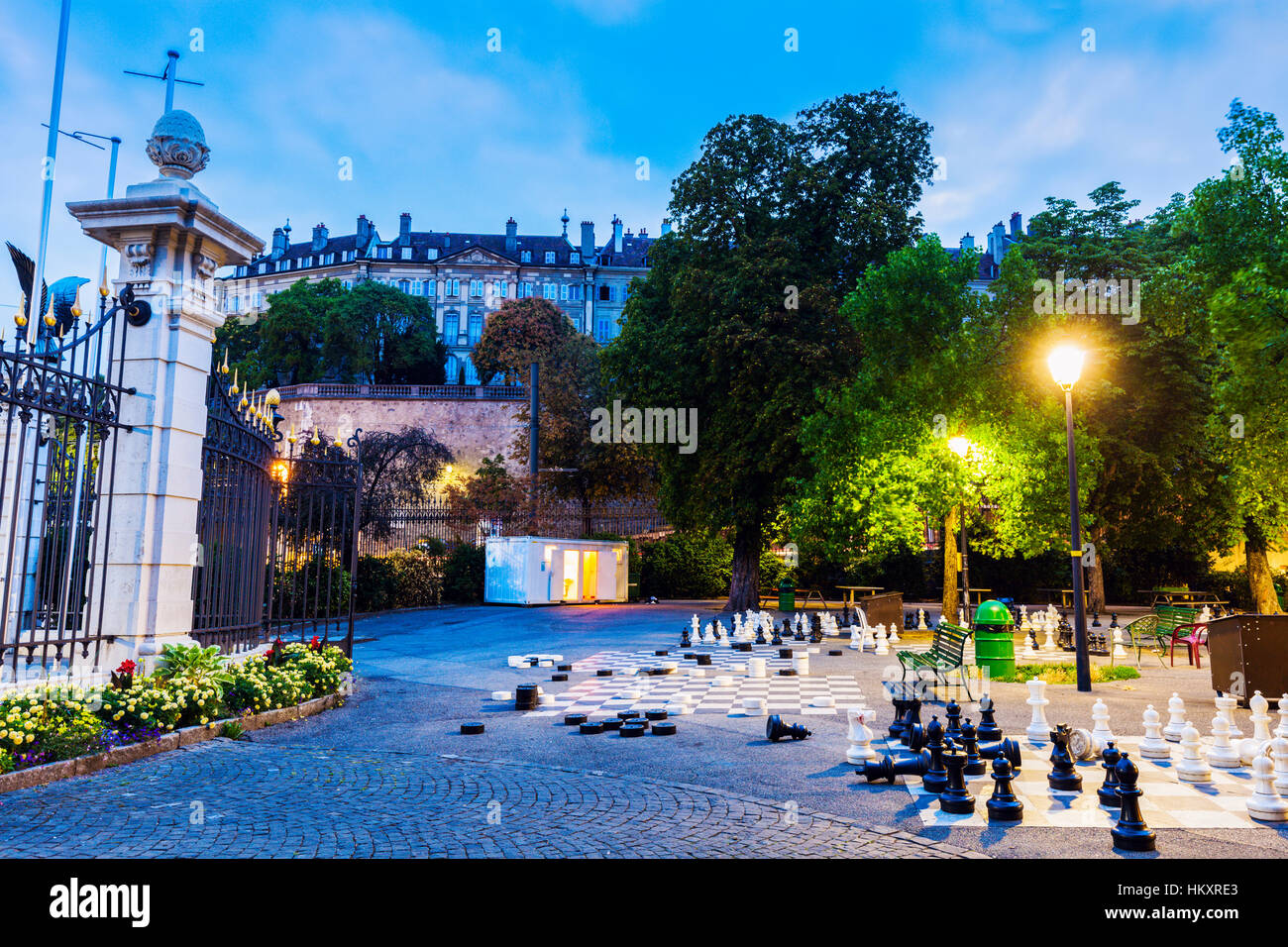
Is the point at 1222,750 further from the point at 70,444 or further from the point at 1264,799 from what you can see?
the point at 70,444

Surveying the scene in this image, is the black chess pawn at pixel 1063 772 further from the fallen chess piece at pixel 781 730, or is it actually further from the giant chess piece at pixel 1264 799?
the fallen chess piece at pixel 781 730

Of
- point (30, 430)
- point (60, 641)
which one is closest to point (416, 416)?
point (30, 430)

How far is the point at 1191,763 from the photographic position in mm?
6527

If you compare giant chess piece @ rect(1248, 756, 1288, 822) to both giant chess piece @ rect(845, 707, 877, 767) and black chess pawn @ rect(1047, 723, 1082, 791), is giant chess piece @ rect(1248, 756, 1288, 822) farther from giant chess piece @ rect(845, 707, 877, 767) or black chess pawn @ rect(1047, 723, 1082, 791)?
giant chess piece @ rect(845, 707, 877, 767)

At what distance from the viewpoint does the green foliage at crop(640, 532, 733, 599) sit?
3872cm

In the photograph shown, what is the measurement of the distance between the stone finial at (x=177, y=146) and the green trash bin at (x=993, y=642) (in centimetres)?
1227

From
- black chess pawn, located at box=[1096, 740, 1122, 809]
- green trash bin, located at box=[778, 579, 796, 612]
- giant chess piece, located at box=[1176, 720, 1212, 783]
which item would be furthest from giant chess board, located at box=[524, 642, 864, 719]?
green trash bin, located at box=[778, 579, 796, 612]

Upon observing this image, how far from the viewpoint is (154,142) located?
9.19 m

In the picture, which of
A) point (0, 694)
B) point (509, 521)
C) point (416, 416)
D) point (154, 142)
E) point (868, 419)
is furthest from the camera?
point (416, 416)

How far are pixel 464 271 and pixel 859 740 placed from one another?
82630 millimetres

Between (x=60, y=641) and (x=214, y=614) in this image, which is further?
(x=214, y=614)
